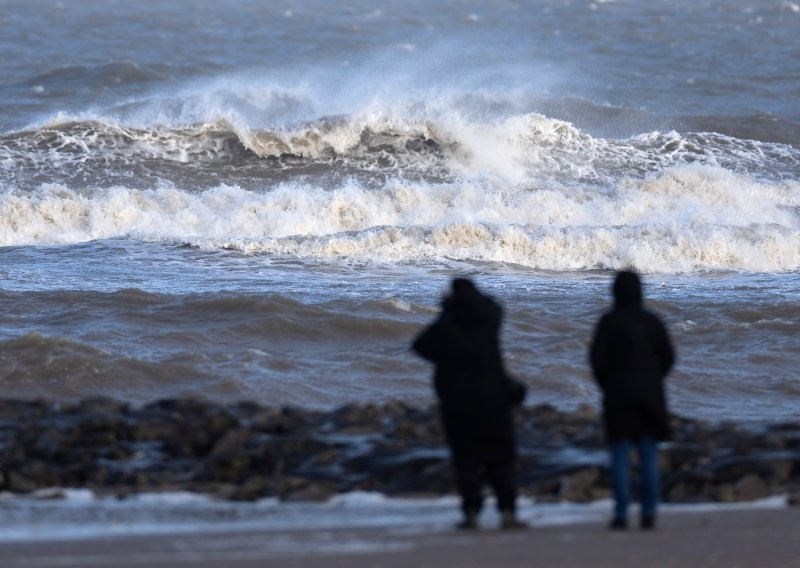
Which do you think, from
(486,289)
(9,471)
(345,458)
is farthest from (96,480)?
(486,289)

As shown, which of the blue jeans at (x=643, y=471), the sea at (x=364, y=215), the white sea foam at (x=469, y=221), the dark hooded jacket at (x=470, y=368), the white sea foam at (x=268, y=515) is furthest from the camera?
the white sea foam at (x=469, y=221)

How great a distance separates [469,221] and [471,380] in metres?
15.0

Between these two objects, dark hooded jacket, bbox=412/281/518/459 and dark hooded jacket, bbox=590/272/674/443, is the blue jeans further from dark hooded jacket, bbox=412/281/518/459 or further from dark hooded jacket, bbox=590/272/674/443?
dark hooded jacket, bbox=412/281/518/459

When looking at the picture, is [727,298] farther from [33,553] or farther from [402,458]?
[33,553]

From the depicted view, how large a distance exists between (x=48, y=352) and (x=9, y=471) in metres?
4.42

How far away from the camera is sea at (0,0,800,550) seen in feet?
42.6

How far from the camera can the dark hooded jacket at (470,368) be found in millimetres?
7137

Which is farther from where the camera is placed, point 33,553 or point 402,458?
point 402,458

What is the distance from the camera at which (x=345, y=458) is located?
30.5ft

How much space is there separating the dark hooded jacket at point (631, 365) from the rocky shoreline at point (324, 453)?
4.33 feet

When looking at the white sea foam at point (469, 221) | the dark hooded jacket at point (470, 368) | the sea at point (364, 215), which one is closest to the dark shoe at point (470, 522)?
the dark hooded jacket at point (470, 368)

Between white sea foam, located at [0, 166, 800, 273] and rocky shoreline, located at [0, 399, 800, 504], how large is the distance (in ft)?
32.7

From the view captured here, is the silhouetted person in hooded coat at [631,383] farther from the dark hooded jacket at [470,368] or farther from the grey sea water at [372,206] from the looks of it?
the grey sea water at [372,206]

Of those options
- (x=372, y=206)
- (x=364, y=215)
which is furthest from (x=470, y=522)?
(x=372, y=206)
